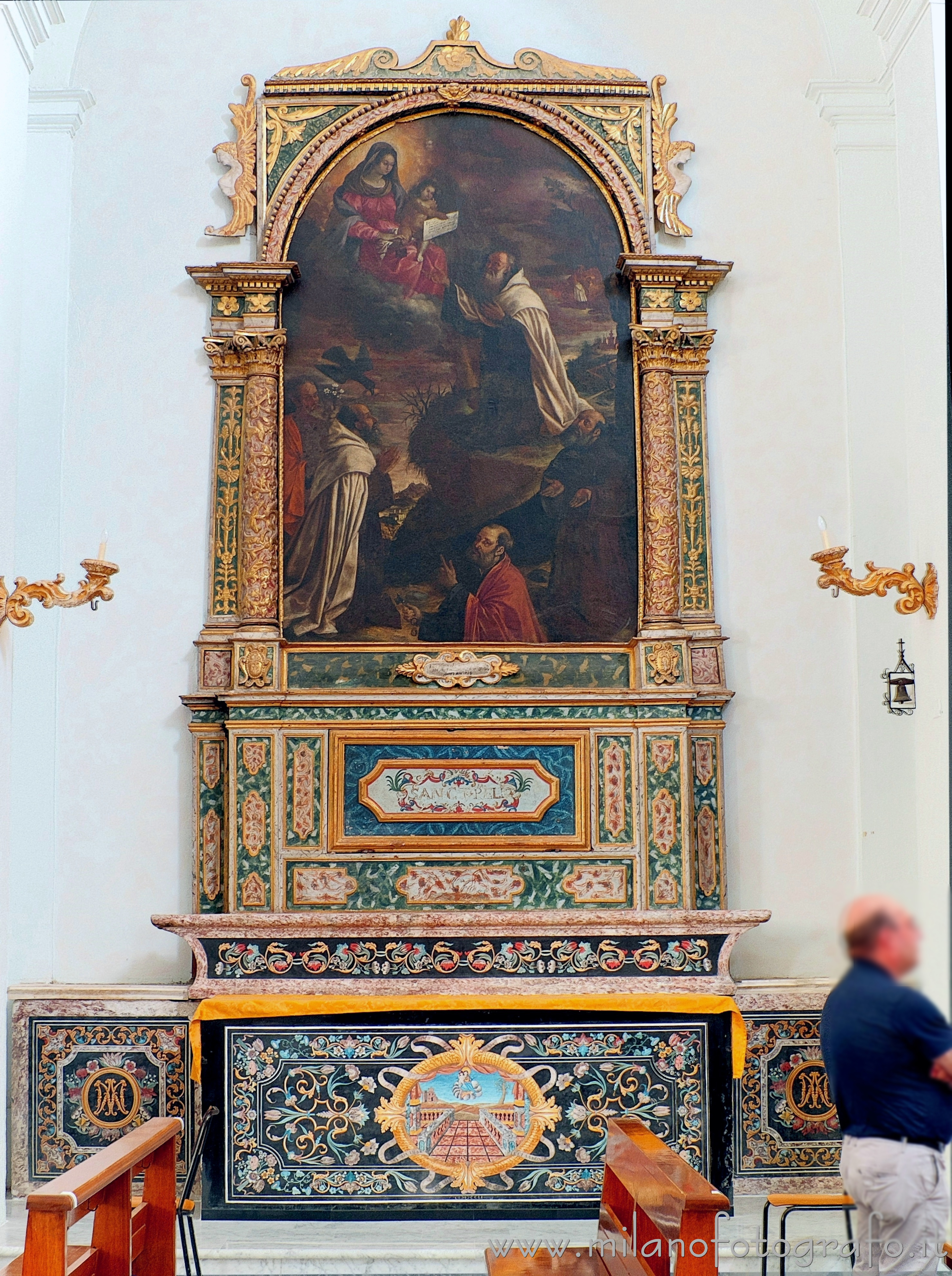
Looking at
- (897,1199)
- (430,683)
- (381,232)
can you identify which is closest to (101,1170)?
(897,1199)

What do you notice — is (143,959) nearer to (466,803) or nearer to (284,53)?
(466,803)

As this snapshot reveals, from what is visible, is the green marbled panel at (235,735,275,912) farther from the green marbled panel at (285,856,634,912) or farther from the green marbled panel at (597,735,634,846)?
the green marbled panel at (597,735,634,846)

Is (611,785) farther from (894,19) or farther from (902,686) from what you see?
(894,19)

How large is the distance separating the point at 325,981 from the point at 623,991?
1.39m

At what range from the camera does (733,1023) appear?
604 centimetres

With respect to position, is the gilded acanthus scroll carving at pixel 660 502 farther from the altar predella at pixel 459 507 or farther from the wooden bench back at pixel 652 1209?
the wooden bench back at pixel 652 1209

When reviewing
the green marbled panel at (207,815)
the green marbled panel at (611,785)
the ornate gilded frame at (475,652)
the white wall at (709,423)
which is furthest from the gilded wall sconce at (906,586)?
the green marbled panel at (207,815)

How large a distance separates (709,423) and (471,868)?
112 inches

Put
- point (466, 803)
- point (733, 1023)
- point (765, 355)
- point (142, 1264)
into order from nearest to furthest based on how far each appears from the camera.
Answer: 1. point (142, 1264)
2. point (733, 1023)
3. point (466, 803)
4. point (765, 355)

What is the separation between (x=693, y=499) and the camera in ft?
24.3

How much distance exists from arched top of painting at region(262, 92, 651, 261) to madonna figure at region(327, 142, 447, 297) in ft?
0.29

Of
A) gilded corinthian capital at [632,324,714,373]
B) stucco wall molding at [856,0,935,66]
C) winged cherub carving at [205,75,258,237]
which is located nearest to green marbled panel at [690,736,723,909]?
gilded corinthian capital at [632,324,714,373]

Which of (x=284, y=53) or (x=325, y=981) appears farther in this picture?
(x=284, y=53)

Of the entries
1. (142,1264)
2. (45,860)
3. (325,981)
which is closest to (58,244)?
(45,860)
